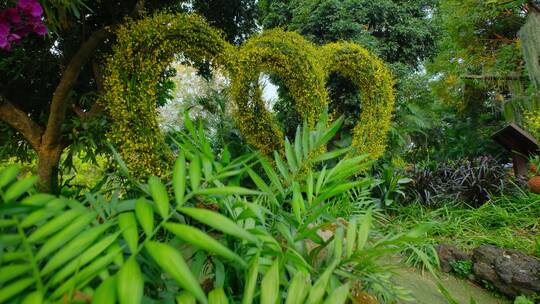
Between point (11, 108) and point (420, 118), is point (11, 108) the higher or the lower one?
the higher one

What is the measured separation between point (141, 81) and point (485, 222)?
3.90 metres

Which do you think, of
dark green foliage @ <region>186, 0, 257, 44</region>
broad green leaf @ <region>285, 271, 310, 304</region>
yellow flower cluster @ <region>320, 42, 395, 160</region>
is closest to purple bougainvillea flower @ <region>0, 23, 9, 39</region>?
broad green leaf @ <region>285, 271, 310, 304</region>

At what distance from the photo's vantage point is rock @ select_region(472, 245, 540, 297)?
2.27 meters

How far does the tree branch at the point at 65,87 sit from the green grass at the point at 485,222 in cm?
350

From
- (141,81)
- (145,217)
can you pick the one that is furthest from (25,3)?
(141,81)

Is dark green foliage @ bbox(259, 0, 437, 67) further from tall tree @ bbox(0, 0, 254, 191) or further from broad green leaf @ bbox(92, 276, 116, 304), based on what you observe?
broad green leaf @ bbox(92, 276, 116, 304)

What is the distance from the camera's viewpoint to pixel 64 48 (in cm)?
368

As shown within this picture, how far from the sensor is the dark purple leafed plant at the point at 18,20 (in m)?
1.28

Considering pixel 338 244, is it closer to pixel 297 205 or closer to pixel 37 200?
pixel 297 205

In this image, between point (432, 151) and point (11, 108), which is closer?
point (11, 108)

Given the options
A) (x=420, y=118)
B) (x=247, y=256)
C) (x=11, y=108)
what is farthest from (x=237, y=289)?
(x=420, y=118)

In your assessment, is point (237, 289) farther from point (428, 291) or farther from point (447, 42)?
point (447, 42)

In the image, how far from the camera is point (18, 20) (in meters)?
1.32

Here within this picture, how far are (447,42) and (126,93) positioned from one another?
8227 millimetres
